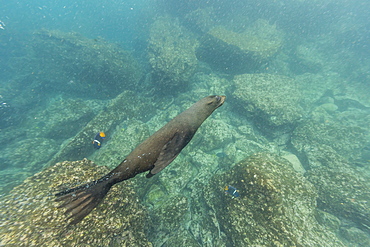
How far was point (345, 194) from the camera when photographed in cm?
529

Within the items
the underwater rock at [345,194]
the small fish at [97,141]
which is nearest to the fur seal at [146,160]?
the small fish at [97,141]

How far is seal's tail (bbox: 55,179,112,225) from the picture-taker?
1869 mm

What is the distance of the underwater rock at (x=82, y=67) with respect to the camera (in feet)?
36.5

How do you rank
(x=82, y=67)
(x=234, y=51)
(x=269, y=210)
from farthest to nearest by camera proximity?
(x=82, y=67) → (x=234, y=51) → (x=269, y=210)

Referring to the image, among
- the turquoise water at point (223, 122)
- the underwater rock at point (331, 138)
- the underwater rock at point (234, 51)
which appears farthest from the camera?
the underwater rock at point (234, 51)

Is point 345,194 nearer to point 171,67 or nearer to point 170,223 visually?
point 170,223

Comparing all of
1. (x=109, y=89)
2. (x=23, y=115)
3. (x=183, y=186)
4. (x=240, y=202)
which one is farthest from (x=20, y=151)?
(x=240, y=202)

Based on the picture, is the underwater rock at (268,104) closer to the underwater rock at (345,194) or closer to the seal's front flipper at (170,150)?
the underwater rock at (345,194)

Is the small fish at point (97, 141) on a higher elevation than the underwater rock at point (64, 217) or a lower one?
lower

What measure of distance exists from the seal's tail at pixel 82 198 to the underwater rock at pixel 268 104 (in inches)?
314

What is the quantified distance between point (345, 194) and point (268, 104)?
4.60m

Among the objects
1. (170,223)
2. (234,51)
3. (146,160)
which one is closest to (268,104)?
(234,51)

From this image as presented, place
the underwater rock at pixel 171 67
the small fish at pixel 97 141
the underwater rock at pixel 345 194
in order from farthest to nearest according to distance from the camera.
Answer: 1. the underwater rock at pixel 171 67
2. the small fish at pixel 97 141
3. the underwater rock at pixel 345 194

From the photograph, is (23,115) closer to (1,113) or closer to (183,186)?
(1,113)
